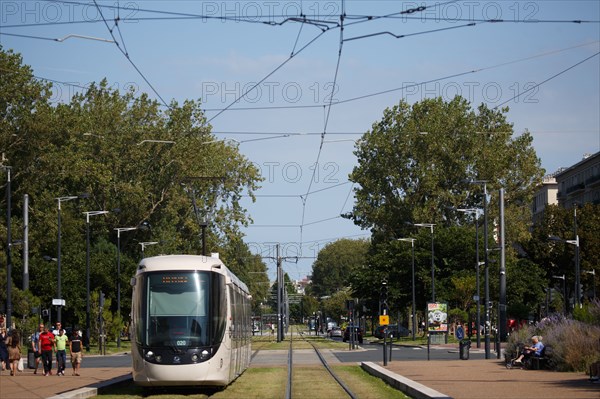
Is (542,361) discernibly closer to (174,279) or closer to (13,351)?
(174,279)

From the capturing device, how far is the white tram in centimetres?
2616

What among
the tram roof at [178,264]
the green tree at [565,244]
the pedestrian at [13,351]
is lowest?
the pedestrian at [13,351]

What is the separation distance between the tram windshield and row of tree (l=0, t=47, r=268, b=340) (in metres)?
44.6

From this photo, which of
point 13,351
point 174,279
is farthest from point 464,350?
point 174,279

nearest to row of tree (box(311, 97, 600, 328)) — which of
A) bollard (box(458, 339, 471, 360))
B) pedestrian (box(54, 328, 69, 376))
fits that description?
bollard (box(458, 339, 471, 360))

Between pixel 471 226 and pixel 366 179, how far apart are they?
9410mm

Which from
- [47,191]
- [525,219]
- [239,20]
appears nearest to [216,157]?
[47,191]

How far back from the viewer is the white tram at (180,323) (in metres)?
26.2

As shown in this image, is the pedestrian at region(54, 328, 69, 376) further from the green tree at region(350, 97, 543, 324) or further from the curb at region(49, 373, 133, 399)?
the green tree at region(350, 97, 543, 324)

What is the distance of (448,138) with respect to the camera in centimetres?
8550

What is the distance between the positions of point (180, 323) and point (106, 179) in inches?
2121

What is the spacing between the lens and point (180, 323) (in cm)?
2650

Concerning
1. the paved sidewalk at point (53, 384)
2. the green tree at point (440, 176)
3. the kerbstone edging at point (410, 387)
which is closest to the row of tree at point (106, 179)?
the green tree at point (440, 176)

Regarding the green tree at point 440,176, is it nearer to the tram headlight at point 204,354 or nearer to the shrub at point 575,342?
the shrub at point 575,342
